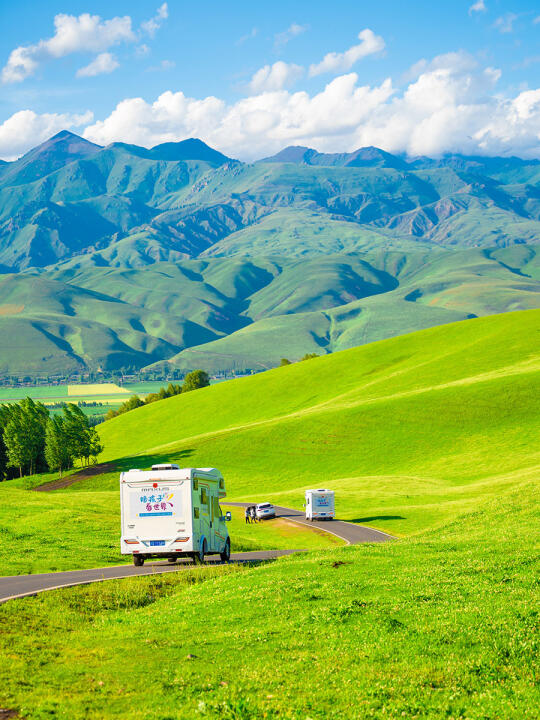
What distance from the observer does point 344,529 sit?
67.1 meters

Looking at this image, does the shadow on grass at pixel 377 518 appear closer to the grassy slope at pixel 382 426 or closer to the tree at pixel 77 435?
the grassy slope at pixel 382 426

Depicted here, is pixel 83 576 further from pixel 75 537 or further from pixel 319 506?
pixel 319 506

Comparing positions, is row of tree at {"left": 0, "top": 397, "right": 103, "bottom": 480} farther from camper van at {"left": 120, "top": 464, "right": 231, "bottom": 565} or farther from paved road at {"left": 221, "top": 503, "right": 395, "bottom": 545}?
camper van at {"left": 120, "top": 464, "right": 231, "bottom": 565}

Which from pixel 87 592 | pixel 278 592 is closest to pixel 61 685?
pixel 278 592

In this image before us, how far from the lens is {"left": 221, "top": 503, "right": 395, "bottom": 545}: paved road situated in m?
59.3

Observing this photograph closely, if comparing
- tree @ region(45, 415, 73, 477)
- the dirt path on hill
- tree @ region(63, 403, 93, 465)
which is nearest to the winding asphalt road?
the dirt path on hill

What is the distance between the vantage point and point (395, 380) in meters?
154

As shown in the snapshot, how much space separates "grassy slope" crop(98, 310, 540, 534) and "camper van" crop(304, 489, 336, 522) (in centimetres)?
347

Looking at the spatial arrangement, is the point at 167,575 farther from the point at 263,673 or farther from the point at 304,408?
the point at 304,408

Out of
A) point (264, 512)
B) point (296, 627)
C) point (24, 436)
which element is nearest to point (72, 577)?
point (296, 627)

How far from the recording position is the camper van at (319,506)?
240 feet

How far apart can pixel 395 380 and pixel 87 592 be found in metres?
130

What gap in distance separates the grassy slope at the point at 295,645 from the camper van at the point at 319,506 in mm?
43547

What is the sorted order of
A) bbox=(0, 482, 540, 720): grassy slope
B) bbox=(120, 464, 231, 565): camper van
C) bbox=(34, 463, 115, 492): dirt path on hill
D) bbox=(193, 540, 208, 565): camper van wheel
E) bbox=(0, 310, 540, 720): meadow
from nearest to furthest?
bbox=(0, 482, 540, 720): grassy slope, bbox=(0, 310, 540, 720): meadow, bbox=(120, 464, 231, 565): camper van, bbox=(193, 540, 208, 565): camper van wheel, bbox=(34, 463, 115, 492): dirt path on hill
